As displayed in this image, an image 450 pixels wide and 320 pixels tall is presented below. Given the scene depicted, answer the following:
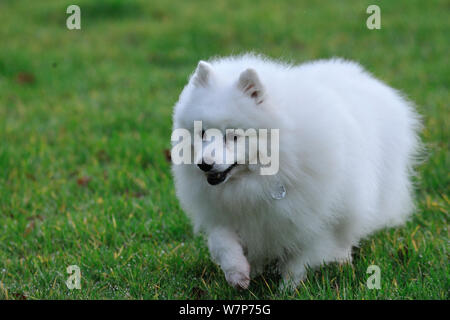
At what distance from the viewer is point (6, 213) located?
5160 mm

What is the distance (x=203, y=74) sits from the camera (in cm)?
337

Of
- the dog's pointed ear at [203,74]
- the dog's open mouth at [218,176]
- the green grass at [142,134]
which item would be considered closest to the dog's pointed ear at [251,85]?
the dog's pointed ear at [203,74]

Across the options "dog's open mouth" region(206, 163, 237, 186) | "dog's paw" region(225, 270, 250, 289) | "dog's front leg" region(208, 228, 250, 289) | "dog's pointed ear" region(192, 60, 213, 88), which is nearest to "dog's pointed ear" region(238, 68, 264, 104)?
"dog's pointed ear" region(192, 60, 213, 88)

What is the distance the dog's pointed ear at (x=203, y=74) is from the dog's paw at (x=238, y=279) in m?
1.13

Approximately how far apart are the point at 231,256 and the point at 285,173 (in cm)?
62

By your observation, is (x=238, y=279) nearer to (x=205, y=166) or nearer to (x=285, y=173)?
(x=285, y=173)

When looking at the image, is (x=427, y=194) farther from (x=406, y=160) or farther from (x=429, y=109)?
(x=429, y=109)

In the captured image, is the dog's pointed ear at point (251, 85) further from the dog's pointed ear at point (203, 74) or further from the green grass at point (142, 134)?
the green grass at point (142, 134)

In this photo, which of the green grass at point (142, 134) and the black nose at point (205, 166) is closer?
the black nose at point (205, 166)

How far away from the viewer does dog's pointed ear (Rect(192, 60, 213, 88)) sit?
335cm

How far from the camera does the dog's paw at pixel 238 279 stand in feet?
11.8

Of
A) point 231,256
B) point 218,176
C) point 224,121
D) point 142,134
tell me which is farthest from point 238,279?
point 142,134
